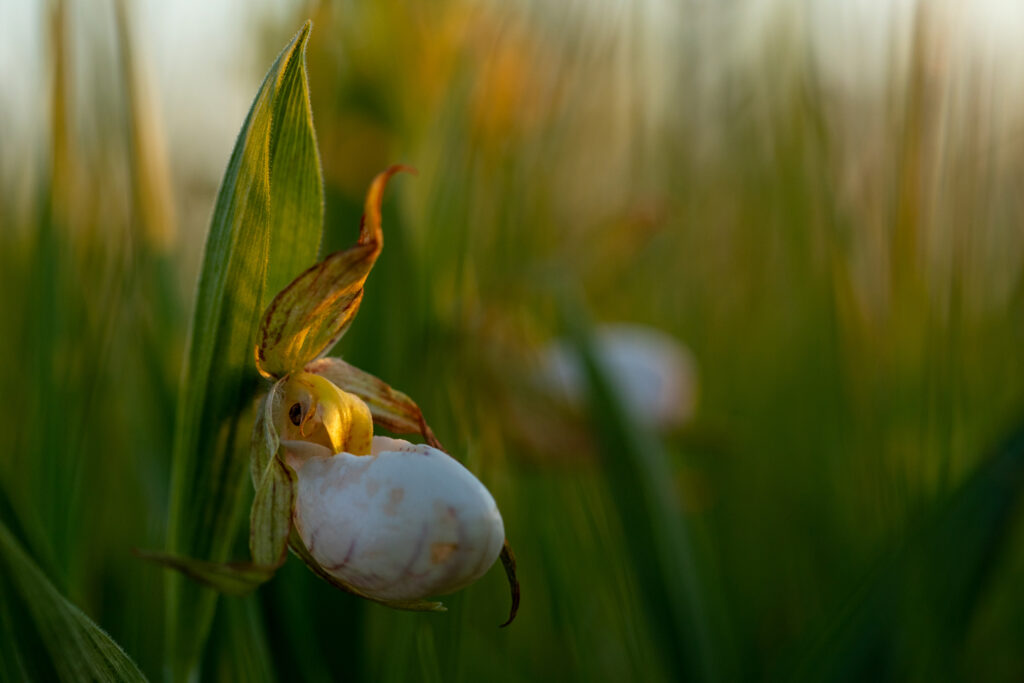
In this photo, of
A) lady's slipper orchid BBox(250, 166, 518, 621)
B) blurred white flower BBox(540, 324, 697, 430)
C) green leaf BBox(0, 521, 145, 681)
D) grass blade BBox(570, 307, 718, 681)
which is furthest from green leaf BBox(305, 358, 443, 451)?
blurred white flower BBox(540, 324, 697, 430)

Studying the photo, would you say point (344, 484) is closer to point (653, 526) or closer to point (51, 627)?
point (51, 627)

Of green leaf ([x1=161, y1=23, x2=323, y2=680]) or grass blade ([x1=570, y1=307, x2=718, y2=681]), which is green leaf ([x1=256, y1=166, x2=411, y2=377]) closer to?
green leaf ([x1=161, y1=23, x2=323, y2=680])

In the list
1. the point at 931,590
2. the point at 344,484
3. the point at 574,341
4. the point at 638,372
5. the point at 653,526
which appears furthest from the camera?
the point at 638,372

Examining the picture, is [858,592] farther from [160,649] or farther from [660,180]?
[660,180]

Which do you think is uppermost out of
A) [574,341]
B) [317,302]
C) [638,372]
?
[317,302]

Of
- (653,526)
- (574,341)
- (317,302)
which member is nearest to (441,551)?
(317,302)

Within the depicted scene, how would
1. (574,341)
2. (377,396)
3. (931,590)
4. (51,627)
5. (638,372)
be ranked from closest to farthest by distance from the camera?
(51,627) → (377,396) → (931,590) → (574,341) → (638,372)
